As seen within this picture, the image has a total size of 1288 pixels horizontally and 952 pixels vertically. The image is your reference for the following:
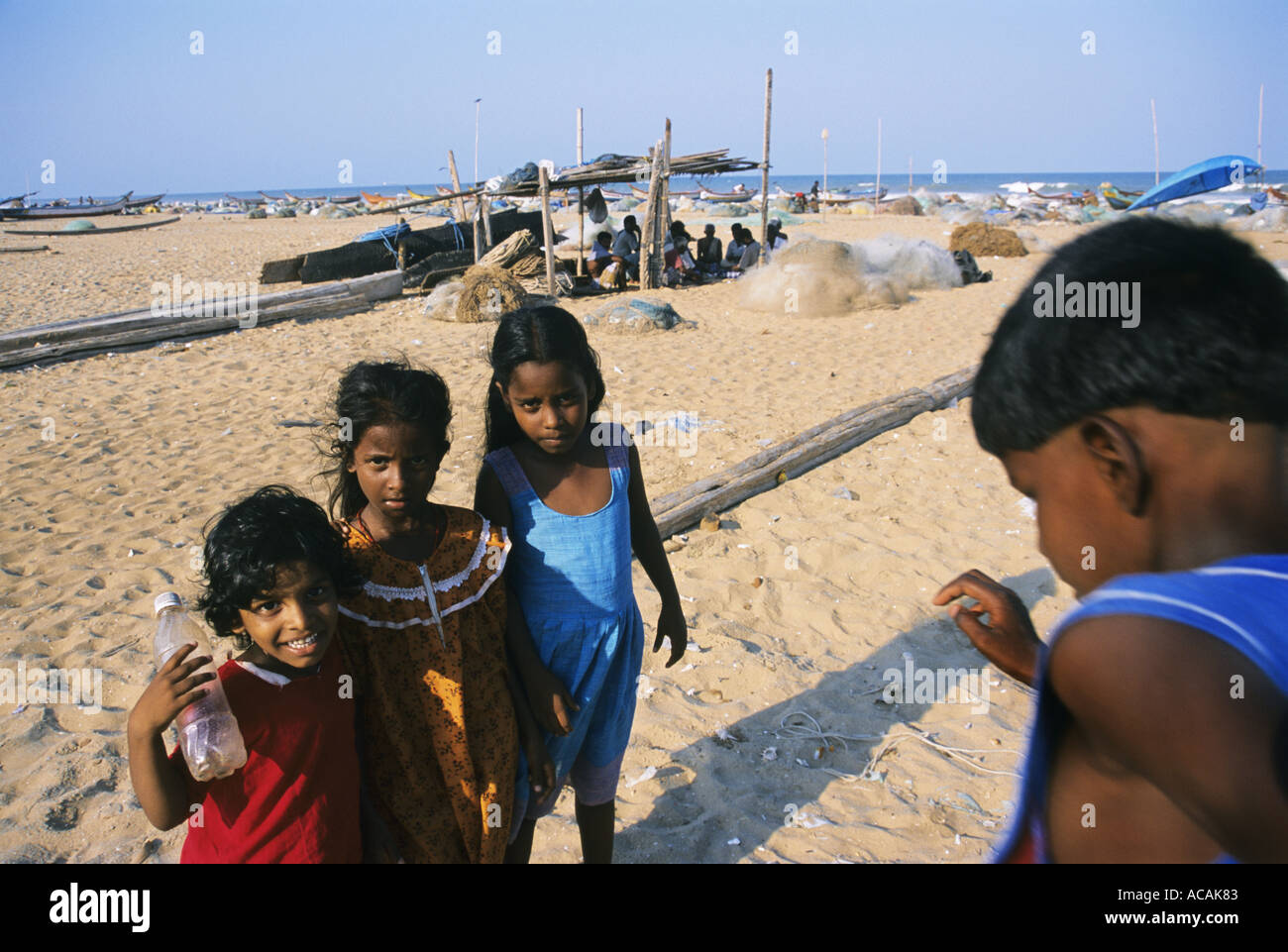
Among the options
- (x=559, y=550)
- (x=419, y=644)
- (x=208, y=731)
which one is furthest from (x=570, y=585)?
(x=208, y=731)

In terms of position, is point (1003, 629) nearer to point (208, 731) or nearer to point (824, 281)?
point (208, 731)

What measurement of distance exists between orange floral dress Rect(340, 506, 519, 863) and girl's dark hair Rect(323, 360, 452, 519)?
19 cm

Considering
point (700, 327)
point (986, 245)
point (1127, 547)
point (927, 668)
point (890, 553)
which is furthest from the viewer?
point (986, 245)

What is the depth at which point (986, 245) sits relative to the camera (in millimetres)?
16609

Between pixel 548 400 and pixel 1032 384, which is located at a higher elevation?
pixel 1032 384

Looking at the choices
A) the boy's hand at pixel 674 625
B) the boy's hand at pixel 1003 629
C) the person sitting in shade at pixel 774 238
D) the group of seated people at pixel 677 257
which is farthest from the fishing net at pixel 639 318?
the boy's hand at pixel 1003 629

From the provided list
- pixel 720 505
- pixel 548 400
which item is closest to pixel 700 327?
pixel 720 505

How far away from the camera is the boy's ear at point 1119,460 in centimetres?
71

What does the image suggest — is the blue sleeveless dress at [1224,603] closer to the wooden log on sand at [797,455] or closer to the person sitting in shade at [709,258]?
the wooden log on sand at [797,455]

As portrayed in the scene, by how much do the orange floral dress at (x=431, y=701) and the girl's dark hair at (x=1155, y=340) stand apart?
127cm

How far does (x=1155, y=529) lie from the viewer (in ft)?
2.35
